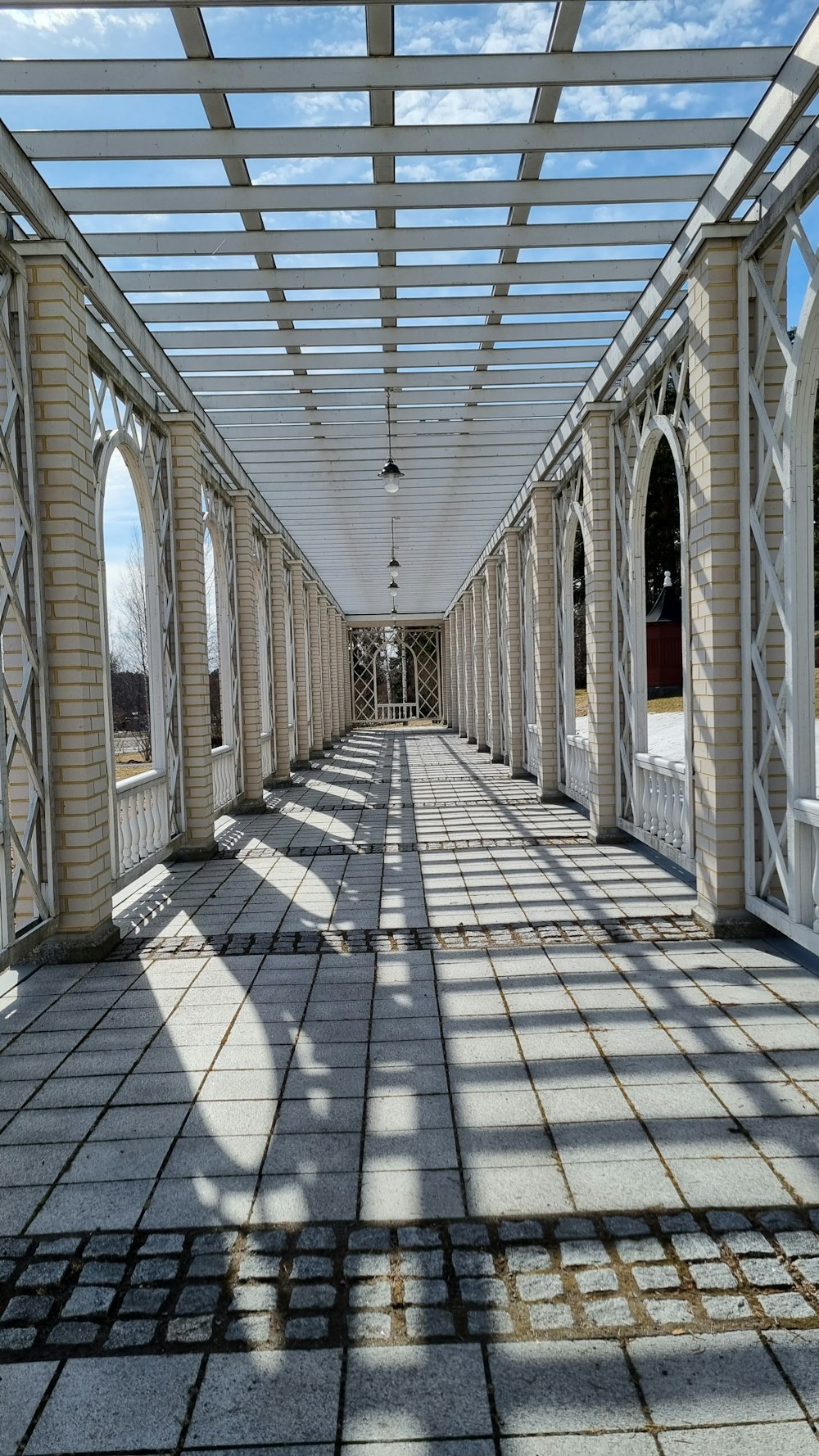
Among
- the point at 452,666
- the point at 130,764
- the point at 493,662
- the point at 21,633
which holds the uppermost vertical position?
the point at 452,666

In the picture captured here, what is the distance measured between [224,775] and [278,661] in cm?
331

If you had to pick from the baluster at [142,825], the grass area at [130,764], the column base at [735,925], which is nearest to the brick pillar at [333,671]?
the grass area at [130,764]

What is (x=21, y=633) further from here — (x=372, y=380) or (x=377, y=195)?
(x=372, y=380)

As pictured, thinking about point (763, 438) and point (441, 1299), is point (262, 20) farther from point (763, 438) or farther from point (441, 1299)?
point (441, 1299)

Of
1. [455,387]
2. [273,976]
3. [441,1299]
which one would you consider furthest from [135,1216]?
[455,387]

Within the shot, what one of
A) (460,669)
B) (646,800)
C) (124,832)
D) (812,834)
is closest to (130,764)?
(460,669)

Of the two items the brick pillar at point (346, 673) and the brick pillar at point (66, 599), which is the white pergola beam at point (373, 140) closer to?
the brick pillar at point (66, 599)

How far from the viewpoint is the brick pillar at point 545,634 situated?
9.80 metres

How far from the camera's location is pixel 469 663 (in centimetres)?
1903

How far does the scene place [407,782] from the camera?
12.5m

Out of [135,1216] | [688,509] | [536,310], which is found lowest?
[135,1216]

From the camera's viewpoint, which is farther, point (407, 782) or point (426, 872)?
point (407, 782)

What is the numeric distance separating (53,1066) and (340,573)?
53.0 ft

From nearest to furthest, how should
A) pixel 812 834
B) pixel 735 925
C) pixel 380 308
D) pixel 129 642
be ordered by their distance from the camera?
pixel 812 834, pixel 735 925, pixel 380 308, pixel 129 642
